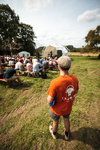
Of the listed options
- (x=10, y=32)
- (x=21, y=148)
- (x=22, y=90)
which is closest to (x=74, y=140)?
(x=21, y=148)

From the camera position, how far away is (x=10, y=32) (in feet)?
98.6

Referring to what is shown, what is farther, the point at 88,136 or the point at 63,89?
the point at 88,136

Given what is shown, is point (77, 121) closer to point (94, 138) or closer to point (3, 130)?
point (94, 138)

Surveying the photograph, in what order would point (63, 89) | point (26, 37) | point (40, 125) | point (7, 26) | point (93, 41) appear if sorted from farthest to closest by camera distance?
point (26, 37), point (7, 26), point (93, 41), point (40, 125), point (63, 89)

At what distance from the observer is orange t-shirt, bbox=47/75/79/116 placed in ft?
4.11

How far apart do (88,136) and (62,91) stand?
6.19ft

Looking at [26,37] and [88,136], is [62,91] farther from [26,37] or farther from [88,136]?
[26,37]

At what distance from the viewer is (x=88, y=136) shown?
207 cm

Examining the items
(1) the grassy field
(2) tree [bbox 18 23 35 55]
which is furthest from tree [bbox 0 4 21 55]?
(1) the grassy field

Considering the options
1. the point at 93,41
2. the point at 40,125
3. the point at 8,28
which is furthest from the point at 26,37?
the point at 40,125

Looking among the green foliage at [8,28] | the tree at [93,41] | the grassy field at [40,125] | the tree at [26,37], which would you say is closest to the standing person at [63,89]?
the grassy field at [40,125]

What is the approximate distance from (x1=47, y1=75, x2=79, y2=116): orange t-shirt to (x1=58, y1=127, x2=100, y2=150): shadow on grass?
3.76ft

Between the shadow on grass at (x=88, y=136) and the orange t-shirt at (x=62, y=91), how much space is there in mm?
1146

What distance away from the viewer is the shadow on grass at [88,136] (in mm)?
1918
